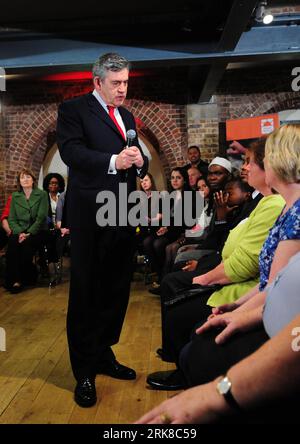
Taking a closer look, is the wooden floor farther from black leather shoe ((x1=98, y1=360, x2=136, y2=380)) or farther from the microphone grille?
the microphone grille

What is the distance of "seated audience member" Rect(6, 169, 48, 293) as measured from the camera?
5234 mm

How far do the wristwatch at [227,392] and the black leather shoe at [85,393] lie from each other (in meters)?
1.48

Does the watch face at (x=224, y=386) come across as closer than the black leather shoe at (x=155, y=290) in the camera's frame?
Yes

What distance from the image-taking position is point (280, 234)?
4.70 feet

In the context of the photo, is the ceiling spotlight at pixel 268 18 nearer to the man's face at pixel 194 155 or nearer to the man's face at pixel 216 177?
the man's face at pixel 216 177

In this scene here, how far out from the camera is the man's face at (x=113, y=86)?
2.11m

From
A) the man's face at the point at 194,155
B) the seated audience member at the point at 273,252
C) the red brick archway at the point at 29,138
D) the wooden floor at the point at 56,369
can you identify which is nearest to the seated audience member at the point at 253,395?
the seated audience member at the point at 273,252

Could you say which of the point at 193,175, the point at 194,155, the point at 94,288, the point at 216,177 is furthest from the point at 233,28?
the point at 194,155

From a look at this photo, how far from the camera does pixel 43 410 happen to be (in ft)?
6.84
